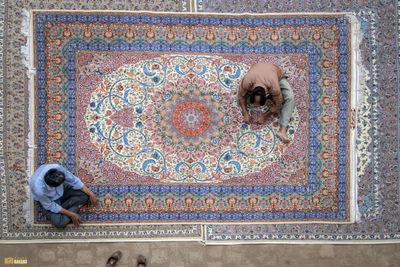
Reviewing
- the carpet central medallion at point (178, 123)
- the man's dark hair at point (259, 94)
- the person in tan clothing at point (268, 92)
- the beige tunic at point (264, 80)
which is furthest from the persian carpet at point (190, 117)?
the man's dark hair at point (259, 94)

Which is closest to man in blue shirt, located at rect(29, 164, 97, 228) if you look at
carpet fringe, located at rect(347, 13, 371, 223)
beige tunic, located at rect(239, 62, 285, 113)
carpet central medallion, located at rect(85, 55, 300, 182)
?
carpet central medallion, located at rect(85, 55, 300, 182)

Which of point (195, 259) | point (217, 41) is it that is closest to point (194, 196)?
point (195, 259)

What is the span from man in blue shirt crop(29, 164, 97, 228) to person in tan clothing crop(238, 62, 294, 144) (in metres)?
1.71

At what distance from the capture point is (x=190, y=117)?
294 centimetres

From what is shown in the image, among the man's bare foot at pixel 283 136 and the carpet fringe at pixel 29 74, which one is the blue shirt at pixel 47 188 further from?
the man's bare foot at pixel 283 136

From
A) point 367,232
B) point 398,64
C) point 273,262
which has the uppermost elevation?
point 398,64

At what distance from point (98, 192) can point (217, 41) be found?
6.29 feet

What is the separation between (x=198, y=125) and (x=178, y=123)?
202 mm

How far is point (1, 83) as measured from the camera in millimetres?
2857

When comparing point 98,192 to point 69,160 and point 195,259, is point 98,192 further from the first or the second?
point 195,259

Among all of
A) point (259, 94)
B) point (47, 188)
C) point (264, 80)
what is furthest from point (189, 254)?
point (264, 80)

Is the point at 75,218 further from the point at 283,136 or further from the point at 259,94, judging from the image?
the point at 283,136

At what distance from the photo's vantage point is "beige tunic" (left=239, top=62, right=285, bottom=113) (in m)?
2.62

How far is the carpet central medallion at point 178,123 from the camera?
2.91 metres
